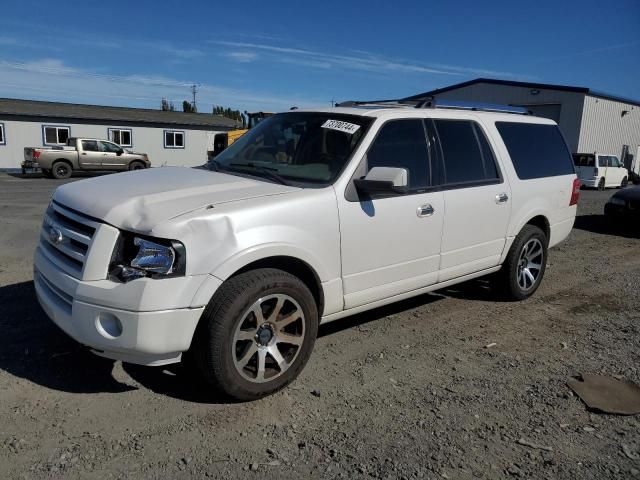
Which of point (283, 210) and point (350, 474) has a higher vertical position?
point (283, 210)

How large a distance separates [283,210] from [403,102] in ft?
7.23

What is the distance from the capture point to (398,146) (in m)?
4.16

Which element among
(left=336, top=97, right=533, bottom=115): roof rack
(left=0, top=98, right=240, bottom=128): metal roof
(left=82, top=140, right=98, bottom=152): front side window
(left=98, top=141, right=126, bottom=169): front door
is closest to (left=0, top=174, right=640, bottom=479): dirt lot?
(left=336, top=97, right=533, bottom=115): roof rack

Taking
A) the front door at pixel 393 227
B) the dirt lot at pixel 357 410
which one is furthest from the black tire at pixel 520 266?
the front door at pixel 393 227

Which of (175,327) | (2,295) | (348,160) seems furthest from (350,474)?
(2,295)

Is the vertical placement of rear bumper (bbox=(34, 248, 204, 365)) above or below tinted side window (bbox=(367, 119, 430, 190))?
below

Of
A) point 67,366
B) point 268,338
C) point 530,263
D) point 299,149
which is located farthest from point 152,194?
point 530,263

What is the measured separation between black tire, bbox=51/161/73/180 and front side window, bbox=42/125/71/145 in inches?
235

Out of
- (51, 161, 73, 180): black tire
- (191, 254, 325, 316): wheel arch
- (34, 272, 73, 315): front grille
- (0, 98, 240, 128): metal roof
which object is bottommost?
(51, 161, 73, 180): black tire

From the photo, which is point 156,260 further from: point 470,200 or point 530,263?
point 530,263

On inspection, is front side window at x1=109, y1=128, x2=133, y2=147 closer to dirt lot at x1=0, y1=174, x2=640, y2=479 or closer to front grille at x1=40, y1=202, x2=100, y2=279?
dirt lot at x1=0, y1=174, x2=640, y2=479

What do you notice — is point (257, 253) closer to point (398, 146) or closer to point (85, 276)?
point (85, 276)

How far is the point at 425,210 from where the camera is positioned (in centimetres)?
420

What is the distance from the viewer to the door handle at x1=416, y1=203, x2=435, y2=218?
13.6 feet
